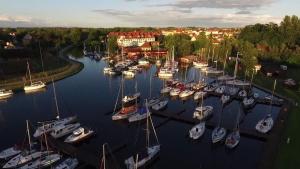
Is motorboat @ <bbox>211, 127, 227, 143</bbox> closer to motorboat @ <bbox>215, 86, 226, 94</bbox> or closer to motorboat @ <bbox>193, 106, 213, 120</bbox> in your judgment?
motorboat @ <bbox>193, 106, 213, 120</bbox>

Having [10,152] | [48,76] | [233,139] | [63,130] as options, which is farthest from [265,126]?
[48,76]

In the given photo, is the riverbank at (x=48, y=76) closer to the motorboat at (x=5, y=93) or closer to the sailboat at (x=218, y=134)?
the motorboat at (x=5, y=93)

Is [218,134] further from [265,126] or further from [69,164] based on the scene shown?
[69,164]

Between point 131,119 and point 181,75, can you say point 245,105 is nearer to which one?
point 131,119

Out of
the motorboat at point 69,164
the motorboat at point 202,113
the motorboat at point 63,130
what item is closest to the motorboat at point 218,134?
the motorboat at point 202,113

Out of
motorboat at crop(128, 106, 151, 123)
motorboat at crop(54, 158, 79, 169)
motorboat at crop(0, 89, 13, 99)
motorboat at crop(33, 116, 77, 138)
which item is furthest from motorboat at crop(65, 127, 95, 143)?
motorboat at crop(0, 89, 13, 99)
